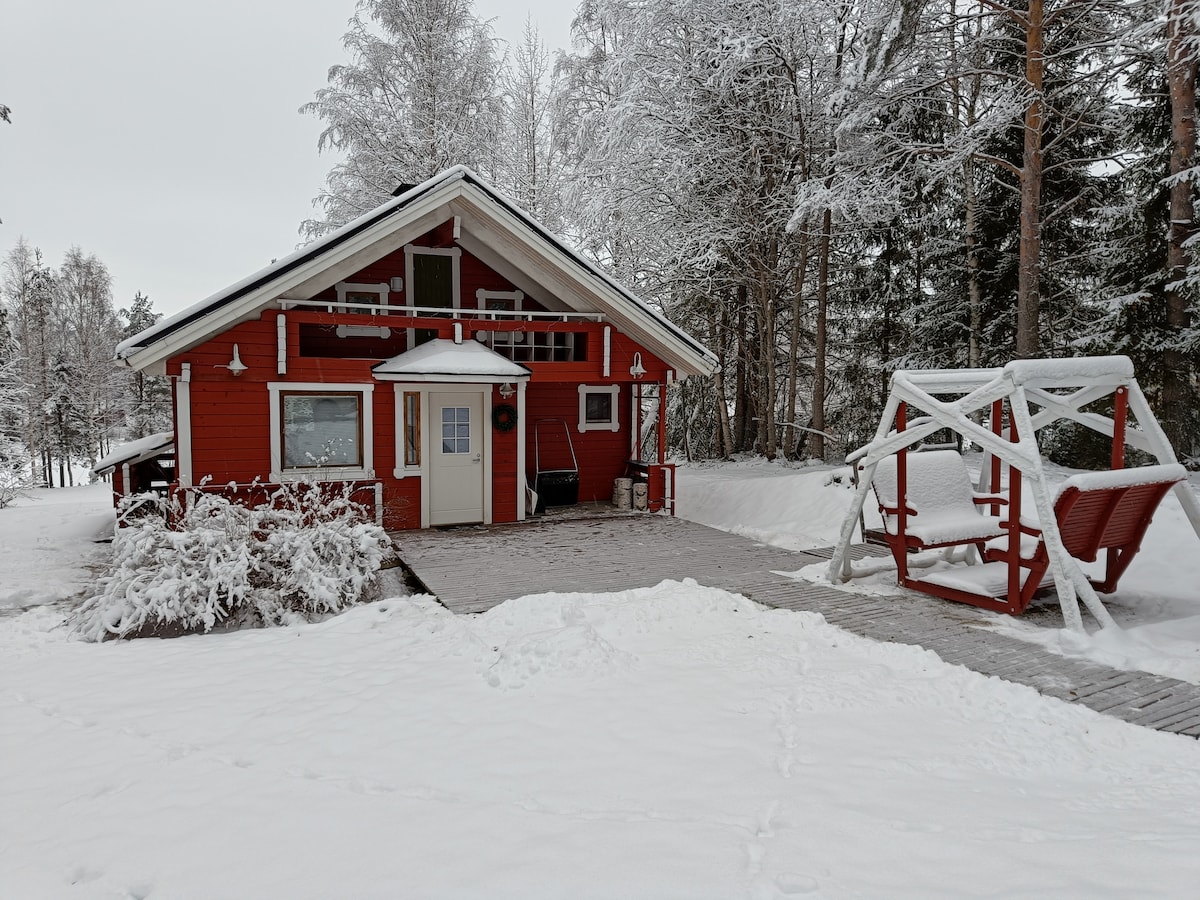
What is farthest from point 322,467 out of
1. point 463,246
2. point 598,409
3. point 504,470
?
point 598,409

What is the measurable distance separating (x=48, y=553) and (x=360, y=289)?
5.69 meters

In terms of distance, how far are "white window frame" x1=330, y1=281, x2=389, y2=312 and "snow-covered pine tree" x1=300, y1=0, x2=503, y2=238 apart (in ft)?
28.7

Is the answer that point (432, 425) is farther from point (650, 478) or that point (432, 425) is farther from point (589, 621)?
point (589, 621)

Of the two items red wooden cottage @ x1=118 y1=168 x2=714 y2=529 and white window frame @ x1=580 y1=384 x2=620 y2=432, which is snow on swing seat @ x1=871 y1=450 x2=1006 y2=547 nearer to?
red wooden cottage @ x1=118 y1=168 x2=714 y2=529

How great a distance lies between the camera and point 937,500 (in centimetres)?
741

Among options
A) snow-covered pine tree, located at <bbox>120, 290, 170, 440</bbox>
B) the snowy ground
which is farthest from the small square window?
snow-covered pine tree, located at <bbox>120, 290, 170, 440</bbox>

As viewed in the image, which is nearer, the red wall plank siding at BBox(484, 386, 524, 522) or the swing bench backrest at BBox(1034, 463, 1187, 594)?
the swing bench backrest at BBox(1034, 463, 1187, 594)

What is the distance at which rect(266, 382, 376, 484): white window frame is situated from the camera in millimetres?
10078

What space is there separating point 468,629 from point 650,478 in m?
6.81

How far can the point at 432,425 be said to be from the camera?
11273 mm

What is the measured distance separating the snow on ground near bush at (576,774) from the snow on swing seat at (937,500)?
6.26 ft

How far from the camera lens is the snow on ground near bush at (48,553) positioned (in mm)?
7824

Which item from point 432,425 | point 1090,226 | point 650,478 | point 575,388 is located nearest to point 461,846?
point 432,425

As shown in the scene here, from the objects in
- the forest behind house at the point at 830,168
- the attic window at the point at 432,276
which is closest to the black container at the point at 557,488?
the attic window at the point at 432,276
